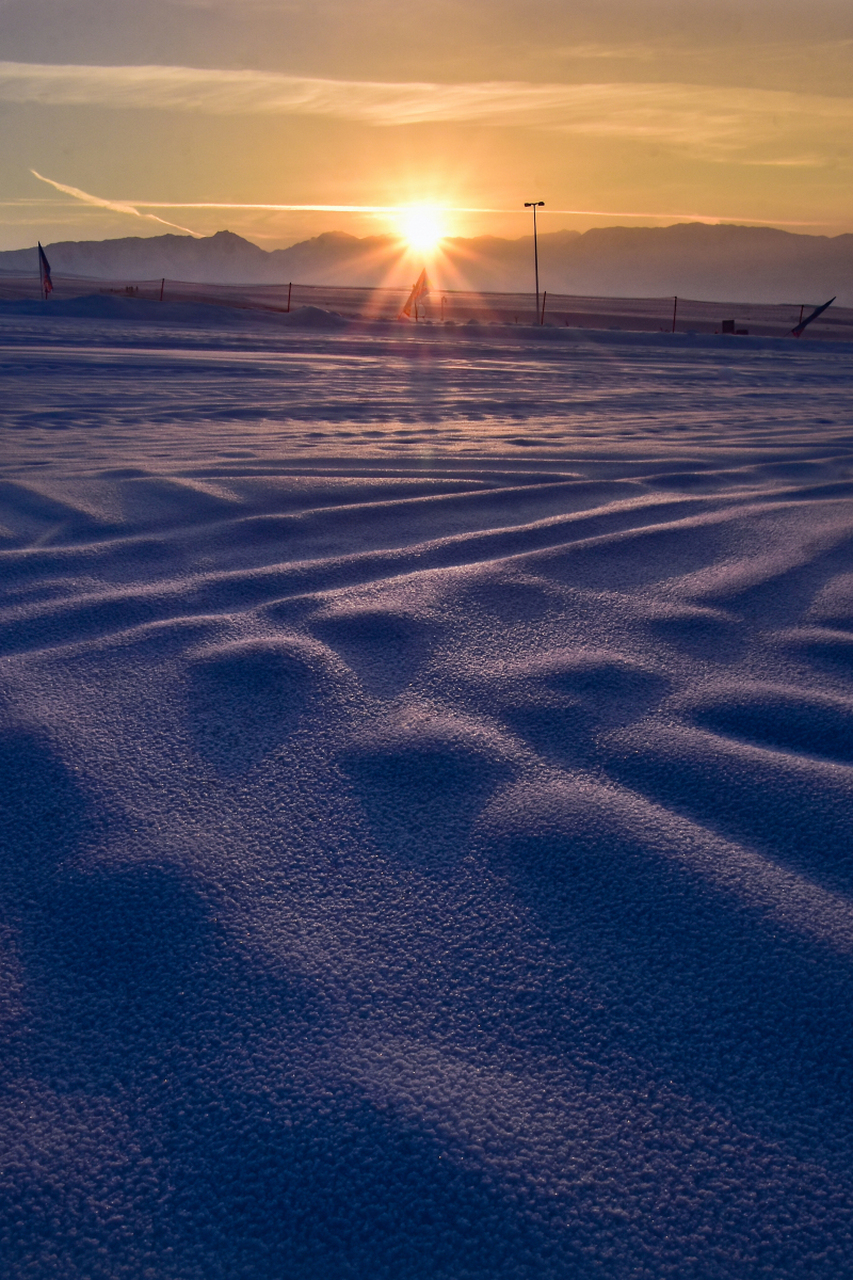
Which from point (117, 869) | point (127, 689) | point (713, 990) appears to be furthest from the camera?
point (127, 689)

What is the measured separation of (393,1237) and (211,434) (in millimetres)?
4211

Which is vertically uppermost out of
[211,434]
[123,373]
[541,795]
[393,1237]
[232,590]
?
[123,373]

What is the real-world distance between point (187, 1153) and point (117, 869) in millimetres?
428

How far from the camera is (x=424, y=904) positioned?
1.07 meters

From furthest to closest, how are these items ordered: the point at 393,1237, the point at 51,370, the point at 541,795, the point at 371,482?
the point at 51,370 < the point at 371,482 < the point at 541,795 < the point at 393,1237

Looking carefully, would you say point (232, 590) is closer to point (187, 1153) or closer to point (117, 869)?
point (117, 869)

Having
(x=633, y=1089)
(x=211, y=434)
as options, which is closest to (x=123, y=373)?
(x=211, y=434)

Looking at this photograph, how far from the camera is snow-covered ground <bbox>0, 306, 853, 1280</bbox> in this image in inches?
28.5

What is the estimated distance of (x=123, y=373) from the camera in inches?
284

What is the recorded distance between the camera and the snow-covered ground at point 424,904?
723 millimetres

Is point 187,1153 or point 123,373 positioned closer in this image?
point 187,1153

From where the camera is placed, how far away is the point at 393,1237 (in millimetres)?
698

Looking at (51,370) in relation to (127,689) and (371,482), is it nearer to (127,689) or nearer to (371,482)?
(371,482)

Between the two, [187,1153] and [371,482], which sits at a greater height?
[371,482]
